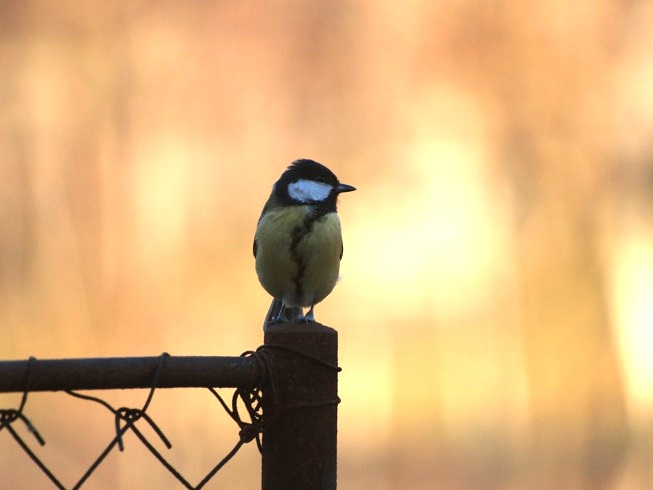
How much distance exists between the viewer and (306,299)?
2365 millimetres

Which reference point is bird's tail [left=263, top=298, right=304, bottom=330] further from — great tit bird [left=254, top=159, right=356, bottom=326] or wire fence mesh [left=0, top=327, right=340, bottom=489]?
wire fence mesh [left=0, top=327, right=340, bottom=489]

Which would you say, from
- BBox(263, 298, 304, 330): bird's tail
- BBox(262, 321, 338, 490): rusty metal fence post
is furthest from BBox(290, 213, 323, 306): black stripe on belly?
BBox(262, 321, 338, 490): rusty metal fence post

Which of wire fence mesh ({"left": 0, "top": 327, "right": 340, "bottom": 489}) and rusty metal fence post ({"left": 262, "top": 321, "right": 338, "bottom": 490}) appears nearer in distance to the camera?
wire fence mesh ({"left": 0, "top": 327, "right": 340, "bottom": 489})

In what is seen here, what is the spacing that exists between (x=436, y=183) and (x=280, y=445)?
123 inches

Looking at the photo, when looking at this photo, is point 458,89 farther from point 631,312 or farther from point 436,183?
point 631,312

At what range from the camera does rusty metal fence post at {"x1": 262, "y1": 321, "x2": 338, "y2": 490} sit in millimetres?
1172

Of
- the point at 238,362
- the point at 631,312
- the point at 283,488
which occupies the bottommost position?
the point at 283,488

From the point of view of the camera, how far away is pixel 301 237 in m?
2.18

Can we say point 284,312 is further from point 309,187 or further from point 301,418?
point 301,418

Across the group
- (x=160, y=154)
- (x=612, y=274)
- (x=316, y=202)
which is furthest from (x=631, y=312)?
(x=316, y=202)

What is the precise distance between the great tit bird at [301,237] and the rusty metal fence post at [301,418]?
3.27 feet

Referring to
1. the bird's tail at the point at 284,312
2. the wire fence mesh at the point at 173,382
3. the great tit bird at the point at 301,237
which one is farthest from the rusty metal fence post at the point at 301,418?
the bird's tail at the point at 284,312

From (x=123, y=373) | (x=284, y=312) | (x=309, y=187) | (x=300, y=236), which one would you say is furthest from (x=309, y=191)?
(x=123, y=373)

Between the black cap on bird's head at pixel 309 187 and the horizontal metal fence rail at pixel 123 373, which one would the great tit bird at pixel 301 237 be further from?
the horizontal metal fence rail at pixel 123 373
